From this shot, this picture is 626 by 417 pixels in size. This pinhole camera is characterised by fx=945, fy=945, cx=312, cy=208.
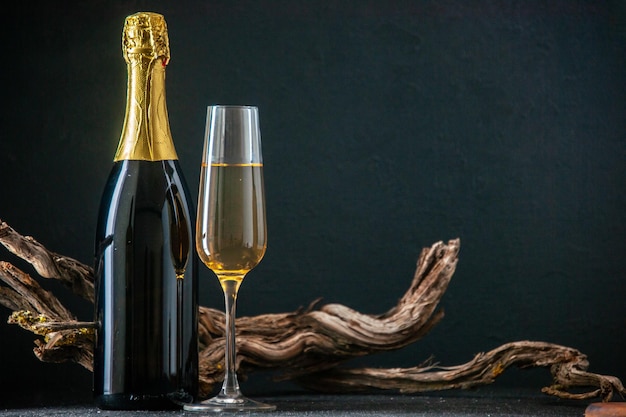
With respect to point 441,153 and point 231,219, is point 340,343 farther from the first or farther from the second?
point 441,153

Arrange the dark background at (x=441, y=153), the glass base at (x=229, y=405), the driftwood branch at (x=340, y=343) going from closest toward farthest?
1. the glass base at (x=229, y=405)
2. the driftwood branch at (x=340, y=343)
3. the dark background at (x=441, y=153)

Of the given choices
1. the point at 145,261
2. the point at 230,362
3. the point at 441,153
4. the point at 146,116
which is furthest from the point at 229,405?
the point at 441,153

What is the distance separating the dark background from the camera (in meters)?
1.50

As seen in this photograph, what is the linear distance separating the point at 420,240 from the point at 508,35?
0.36 meters

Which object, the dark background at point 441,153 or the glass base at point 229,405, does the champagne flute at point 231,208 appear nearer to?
the glass base at point 229,405

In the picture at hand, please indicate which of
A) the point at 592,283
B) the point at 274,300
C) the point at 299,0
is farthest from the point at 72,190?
the point at 592,283

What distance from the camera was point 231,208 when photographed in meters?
0.98

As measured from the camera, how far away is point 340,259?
1.51m

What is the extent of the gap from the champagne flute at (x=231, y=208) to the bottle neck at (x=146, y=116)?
0.08m

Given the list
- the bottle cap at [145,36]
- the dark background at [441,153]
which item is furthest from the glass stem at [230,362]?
the dark background at [441,153]

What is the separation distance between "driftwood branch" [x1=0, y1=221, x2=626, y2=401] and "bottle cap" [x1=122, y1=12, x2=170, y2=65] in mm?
252

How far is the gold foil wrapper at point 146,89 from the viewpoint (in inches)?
40.6

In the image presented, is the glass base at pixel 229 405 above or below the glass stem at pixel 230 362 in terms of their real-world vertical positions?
below

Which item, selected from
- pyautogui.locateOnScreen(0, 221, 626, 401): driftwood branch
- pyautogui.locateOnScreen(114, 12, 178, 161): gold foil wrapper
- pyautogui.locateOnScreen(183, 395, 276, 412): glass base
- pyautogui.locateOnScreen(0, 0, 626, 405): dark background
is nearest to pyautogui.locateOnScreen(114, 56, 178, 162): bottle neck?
pyautogui.locateOnScreen(114, 12, 178, 161): gold foil wrapper
